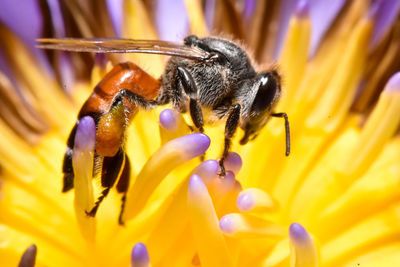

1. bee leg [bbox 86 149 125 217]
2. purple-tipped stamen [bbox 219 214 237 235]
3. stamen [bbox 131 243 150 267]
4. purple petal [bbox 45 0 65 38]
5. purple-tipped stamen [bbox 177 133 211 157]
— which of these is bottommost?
stamen [bbox 131 243 150 267]

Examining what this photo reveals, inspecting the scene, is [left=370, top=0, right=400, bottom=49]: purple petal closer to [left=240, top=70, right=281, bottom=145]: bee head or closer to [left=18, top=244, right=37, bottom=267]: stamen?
[left=240, top=70, right=281, bottom=145]: bee head

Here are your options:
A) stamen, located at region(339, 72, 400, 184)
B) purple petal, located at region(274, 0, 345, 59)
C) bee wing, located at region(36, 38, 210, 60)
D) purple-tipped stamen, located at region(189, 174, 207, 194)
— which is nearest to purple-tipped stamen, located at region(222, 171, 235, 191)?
purple-tipped stamen, located at region(189, 174, 207, 194)

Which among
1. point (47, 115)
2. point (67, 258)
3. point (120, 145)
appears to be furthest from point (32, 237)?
point (47, 115)

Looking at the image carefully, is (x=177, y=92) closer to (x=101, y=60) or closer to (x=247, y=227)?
(x=247, y=227)

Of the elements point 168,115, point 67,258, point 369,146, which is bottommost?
point 67,258

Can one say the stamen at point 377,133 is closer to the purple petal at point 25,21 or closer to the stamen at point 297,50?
the stamen at point 297,50

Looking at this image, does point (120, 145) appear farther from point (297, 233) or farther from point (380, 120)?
point (380, 120)
